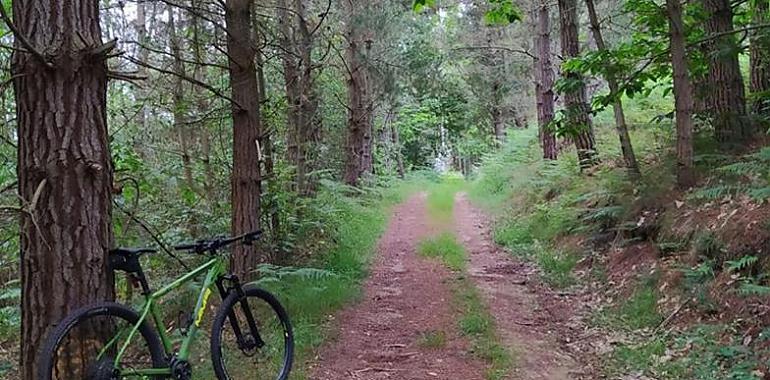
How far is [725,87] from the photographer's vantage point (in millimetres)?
8227

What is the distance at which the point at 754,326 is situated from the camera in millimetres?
4836

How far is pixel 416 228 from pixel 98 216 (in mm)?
10643

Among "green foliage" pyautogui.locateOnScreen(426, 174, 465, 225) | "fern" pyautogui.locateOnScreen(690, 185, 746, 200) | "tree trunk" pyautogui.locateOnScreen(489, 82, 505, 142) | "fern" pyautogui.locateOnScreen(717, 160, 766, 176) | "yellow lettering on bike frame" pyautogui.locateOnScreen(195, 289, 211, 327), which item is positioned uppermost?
"tree trunk" pyautogui.locateOnScreen(489, 82, 505, 142)

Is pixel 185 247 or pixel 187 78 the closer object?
pixel 185 247

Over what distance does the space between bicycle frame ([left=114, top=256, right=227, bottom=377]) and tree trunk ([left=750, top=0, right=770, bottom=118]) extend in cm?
675

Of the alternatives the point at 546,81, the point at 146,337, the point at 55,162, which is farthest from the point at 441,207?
the point at 55,162

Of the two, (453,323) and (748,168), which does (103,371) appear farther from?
(748,168)

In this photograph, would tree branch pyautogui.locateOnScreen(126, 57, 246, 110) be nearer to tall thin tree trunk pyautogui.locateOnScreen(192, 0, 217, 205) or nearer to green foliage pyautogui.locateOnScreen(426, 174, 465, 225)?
tall thin tree trunk pyautogui.locateOnScreen(192, 0, 217, 205)

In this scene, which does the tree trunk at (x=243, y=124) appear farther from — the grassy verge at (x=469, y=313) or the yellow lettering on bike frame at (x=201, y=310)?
the yellow lettering on bike frame at (x=201, y=310)

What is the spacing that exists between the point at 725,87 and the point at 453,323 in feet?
16.2

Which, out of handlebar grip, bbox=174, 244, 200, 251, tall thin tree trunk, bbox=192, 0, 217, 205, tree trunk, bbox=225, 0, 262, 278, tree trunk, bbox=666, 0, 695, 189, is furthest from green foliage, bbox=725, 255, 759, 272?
tall thin tree trunk, bbox=192, 0, 217, 205

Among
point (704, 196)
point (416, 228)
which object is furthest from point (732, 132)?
point (416, 228)

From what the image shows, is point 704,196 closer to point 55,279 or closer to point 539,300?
point 539,300

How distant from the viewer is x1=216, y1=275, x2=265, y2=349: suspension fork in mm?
4560
